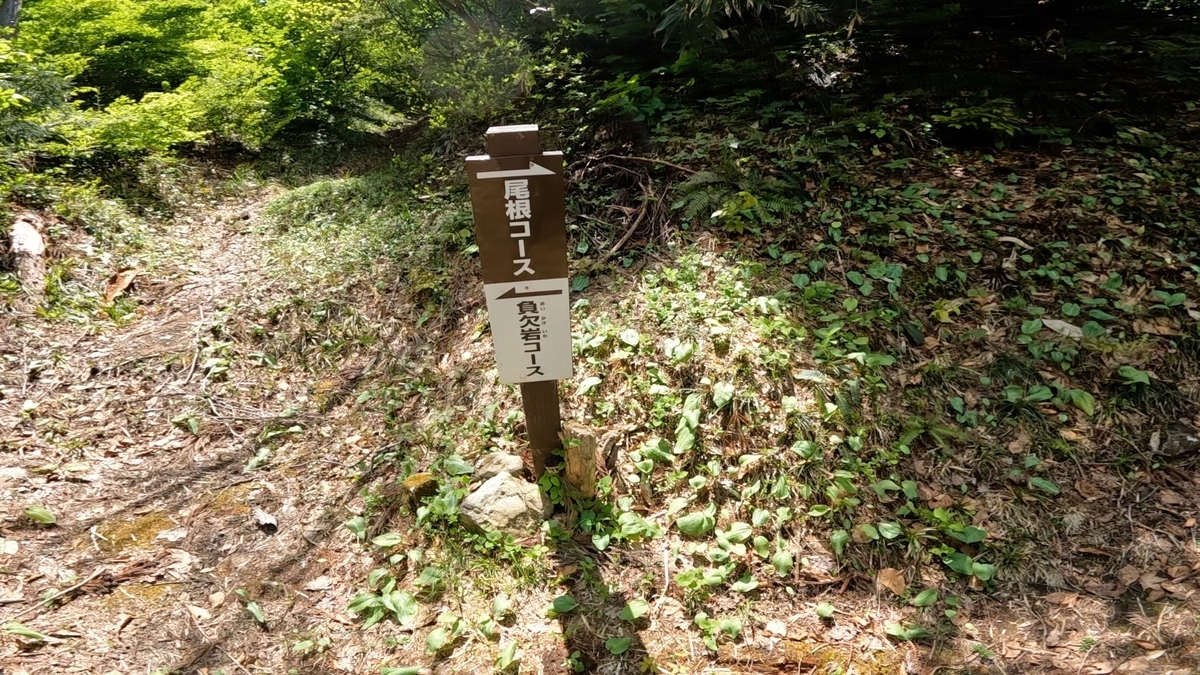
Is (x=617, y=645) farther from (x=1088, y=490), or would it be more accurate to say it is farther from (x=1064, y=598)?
(x=1088, y=490)

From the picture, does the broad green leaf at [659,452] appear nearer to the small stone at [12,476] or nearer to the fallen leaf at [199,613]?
the fallen leaf at [199,613]

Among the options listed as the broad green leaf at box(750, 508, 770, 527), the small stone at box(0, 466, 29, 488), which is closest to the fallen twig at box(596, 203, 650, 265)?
the broad green leaf at box(750, 508, 770, 527)

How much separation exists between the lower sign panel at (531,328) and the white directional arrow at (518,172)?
48cm

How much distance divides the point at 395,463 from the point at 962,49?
593 cm

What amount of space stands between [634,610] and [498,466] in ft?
3.56

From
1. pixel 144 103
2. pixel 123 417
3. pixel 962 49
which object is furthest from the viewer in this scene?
pixel 144 103

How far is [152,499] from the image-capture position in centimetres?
356

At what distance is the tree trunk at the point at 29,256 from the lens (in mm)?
4949

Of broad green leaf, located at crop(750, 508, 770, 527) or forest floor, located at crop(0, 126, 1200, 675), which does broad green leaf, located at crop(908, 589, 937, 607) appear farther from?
broad green leaf, located at crop(750, 508, 770, 527)

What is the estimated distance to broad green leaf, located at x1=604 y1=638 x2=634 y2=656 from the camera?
2.63 m

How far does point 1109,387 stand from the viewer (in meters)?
3.47

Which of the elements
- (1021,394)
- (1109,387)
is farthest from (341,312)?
(1109,387)

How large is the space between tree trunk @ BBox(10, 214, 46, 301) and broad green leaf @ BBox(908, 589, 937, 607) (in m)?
6.62

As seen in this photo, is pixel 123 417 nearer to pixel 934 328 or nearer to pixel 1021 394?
pixel 934 328
